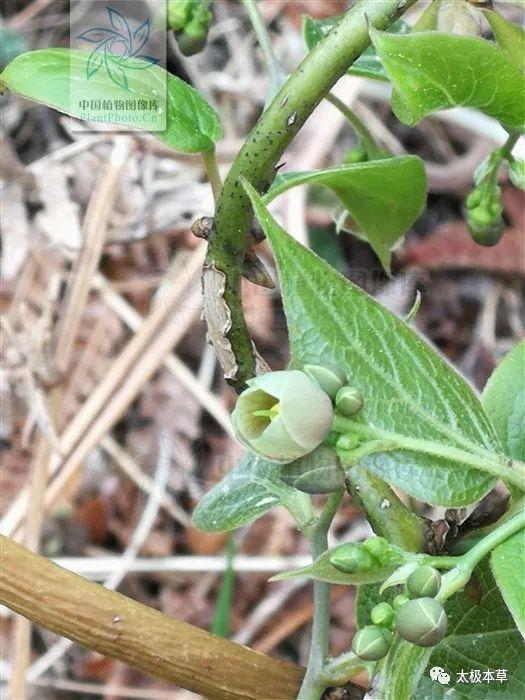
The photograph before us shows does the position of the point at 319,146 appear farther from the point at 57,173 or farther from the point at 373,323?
the point at 373,323

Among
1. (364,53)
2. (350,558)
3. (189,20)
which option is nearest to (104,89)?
(189,20)

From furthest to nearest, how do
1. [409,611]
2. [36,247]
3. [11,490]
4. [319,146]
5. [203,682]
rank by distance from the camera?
[319,146] → [36,247] → [11,490] → [203,682] → [409,611]

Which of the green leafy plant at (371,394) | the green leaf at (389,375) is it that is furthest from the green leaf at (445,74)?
the green leaf at (389,375)

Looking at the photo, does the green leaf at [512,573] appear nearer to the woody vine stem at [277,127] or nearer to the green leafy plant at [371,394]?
the green leafy plant at [371,394]

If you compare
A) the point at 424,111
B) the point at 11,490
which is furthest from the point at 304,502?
the point at 11,490

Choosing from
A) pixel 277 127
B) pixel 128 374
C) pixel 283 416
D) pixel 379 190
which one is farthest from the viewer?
pixel 128 374

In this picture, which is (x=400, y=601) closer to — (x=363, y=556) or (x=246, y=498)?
(x=363, y=556)

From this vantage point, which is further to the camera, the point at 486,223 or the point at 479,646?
the point at 486,223
